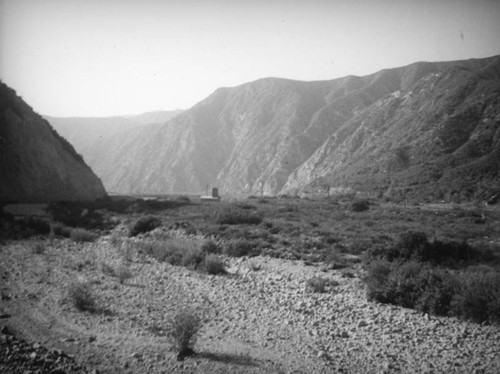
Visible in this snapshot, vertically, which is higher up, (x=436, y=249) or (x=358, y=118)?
(x=358, y=118)

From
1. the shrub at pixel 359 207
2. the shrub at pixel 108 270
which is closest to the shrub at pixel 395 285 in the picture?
the shrub at pixel 108 270

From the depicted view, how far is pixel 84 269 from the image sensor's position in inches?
452

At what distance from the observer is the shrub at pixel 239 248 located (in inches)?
559

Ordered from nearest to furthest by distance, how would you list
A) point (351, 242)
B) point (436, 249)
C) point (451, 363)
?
point (451, 363), point (436, 249), point (351, 242)

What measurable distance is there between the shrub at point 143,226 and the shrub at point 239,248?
26.8ft

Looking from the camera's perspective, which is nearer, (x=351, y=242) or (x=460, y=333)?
(x=460, y=333)

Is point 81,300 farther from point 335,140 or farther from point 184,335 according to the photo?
point 335,140

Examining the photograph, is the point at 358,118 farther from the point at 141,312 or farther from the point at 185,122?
the point at 141,312

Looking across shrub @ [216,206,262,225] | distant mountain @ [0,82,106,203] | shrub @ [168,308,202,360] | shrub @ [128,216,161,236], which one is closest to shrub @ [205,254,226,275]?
shrub @ [168,308,202,360]

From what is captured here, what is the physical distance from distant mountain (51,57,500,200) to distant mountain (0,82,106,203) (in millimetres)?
46804

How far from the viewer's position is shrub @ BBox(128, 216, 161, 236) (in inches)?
776

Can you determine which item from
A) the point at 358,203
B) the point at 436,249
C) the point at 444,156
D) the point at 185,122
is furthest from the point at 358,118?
the point at 436,249

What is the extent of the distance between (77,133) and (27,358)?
200815mm

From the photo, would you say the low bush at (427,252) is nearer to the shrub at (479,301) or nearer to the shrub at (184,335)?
the shrub at (479,301)
